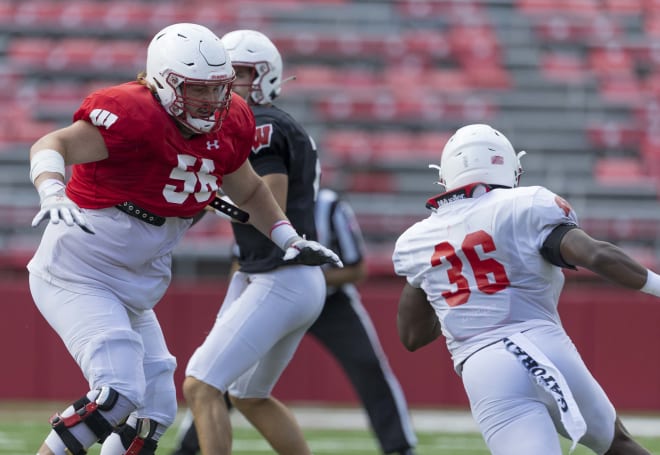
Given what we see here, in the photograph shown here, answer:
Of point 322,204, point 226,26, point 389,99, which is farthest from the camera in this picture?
point 226,26

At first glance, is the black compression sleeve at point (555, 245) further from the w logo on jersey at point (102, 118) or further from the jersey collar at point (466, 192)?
the w logo on jersey at point (102, 118)

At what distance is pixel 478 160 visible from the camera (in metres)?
3.76

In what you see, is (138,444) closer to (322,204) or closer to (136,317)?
(136,317)

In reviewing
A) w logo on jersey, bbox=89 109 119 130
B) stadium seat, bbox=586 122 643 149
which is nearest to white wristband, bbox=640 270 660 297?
w logo on jersey, bbox=89 109 119 130

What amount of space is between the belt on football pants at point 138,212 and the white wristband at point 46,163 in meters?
0.39

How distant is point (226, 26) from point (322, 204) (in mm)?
7139

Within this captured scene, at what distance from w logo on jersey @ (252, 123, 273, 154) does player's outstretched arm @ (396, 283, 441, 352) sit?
3.58 feet

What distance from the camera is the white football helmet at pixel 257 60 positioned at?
4969 millimetres

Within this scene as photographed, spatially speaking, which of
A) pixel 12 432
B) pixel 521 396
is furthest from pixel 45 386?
pixel 521 396

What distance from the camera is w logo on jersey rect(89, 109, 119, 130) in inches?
151

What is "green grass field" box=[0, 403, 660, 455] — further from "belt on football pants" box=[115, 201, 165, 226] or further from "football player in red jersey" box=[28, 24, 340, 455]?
"belt on football pants" box=[115, 201, 165, 226]

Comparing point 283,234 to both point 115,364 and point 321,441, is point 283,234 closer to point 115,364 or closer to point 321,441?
point 115,364

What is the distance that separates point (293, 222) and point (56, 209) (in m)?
1.63

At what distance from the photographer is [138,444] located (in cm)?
416
